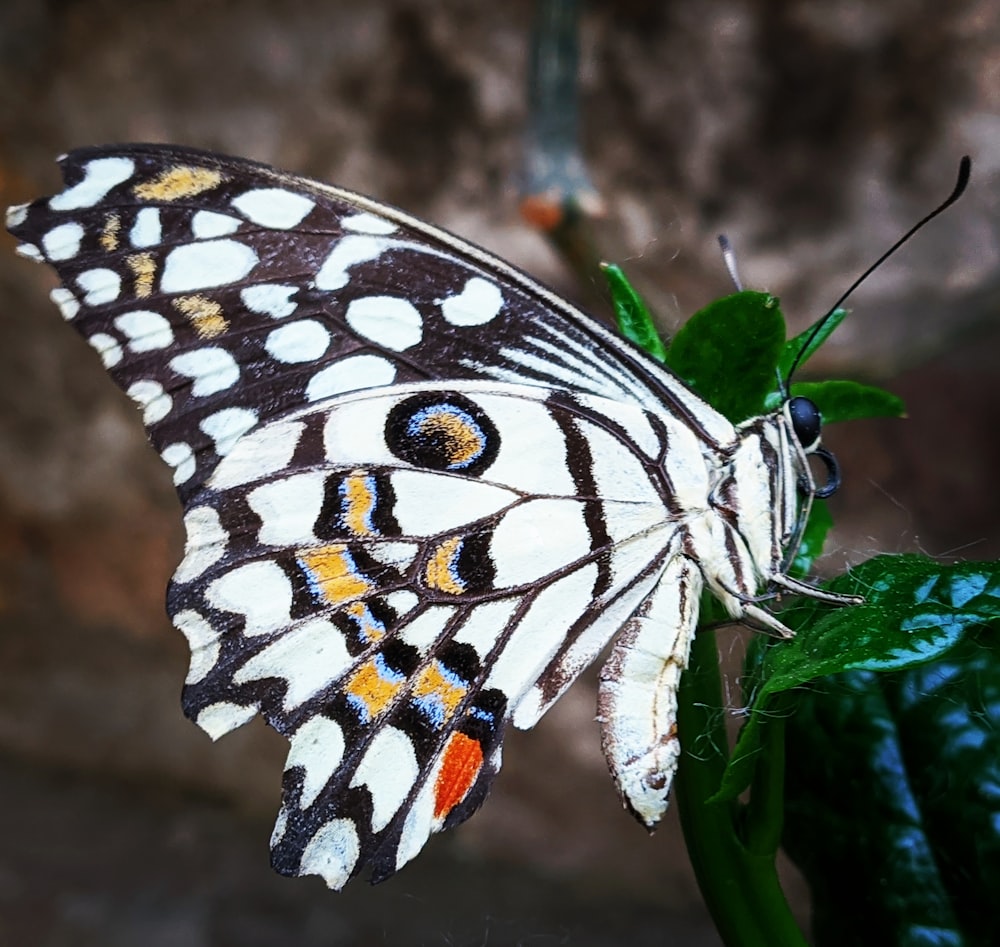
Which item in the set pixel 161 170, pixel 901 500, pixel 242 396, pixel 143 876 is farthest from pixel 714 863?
pixel 143 876

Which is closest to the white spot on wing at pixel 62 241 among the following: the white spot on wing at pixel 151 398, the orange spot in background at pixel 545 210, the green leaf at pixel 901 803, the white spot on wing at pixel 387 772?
the white spot on wing at pixel 151 398

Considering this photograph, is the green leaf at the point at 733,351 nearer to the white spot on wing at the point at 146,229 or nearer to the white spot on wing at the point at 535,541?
the white spot on wing at the point at 535,541

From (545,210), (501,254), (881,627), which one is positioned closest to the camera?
(881,627)

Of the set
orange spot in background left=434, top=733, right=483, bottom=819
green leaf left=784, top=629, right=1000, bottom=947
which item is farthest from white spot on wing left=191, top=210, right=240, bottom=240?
green leaf left=784, top=629, right=1000, bottom=947

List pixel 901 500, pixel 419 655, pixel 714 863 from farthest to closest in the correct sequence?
1. pixel 901 500
2. pixel 419 655
3. pixel 714 863

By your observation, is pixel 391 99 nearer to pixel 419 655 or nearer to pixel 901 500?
pixel 901 500

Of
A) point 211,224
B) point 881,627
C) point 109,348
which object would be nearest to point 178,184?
point 211,224

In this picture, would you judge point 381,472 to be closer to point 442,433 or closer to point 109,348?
point 442,433
